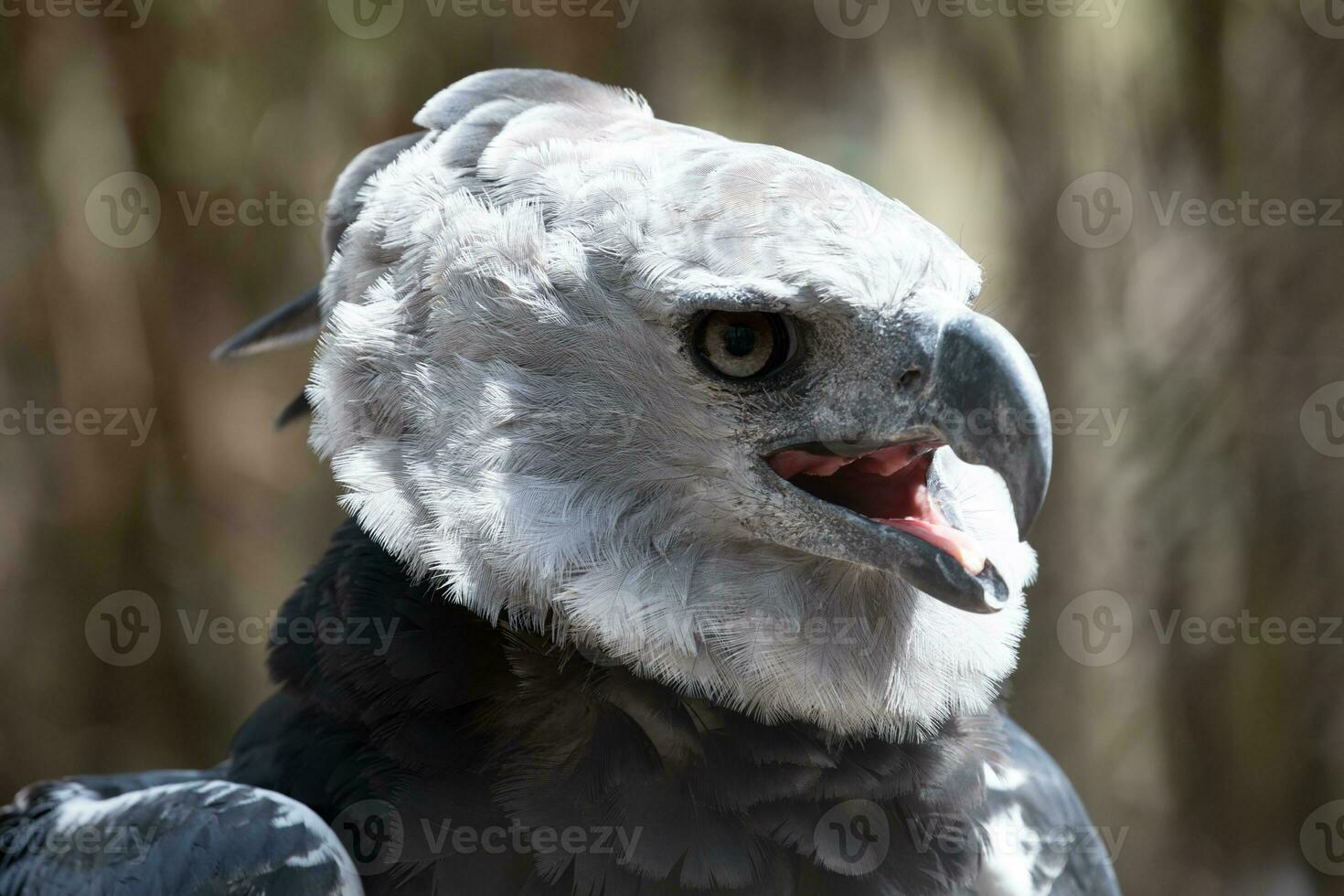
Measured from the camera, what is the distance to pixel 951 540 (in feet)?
3.75

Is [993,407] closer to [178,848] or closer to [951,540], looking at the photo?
[951,540]

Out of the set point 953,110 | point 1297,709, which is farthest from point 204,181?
point 1297,709

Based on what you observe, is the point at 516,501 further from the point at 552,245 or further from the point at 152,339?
the point at 152,339

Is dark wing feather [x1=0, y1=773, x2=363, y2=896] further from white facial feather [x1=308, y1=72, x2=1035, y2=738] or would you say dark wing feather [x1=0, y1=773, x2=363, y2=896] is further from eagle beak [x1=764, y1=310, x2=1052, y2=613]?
eagle beak [x1=764, y1=310, x2=1052, y2=613]

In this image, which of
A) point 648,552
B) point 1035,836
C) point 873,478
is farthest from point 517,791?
point 1035,836

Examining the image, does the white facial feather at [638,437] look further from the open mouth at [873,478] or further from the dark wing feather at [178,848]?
the dark wing feather at [178,848]

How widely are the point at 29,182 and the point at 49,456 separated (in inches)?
31.4

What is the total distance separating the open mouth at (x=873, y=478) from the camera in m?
1.20

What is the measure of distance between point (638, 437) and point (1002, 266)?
2.39 metres

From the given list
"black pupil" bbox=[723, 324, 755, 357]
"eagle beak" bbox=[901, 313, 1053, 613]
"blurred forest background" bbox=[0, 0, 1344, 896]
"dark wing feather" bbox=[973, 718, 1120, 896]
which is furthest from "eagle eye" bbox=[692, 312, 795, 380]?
"blurred forest background" bbox=[0, 0, 1344, 896]

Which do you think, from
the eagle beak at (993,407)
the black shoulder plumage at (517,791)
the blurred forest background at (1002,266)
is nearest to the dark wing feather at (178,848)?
the black shoulder plumage at (517,791)

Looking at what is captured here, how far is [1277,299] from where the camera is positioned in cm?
336

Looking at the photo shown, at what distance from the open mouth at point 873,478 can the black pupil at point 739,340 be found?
11cm

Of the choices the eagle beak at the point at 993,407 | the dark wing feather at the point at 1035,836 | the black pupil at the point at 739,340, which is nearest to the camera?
the eagle beak at the point at 993,407
